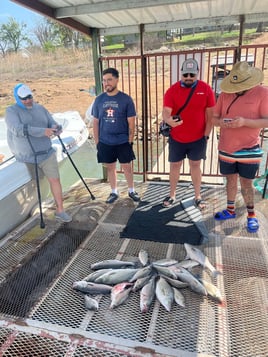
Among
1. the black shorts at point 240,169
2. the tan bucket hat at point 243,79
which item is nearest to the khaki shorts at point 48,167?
the black shorts at point 240,169

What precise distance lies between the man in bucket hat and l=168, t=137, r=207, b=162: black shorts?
0.32 metres

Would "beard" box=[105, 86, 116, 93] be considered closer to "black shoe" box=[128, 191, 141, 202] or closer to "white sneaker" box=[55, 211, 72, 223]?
"black shoe" box=[128, 191, 141, 202]

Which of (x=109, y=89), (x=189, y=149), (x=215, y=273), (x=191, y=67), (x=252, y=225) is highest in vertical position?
(x=191, y=67)

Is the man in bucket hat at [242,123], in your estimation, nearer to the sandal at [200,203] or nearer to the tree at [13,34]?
the sandal at [200,203]

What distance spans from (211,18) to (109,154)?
2409 mm

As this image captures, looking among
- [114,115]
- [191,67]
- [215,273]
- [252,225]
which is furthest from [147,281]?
[191,67]

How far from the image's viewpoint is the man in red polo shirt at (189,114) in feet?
11.0

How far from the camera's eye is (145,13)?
3.80m

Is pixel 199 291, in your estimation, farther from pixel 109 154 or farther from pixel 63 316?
pixel 109 154

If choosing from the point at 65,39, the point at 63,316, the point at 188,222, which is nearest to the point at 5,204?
the point at 63,316

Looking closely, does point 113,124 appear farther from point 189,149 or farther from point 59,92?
point 59,92

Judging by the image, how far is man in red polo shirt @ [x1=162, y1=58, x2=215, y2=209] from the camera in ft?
11.0

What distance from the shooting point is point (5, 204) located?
345 centimetres

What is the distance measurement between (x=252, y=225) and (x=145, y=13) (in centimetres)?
298
